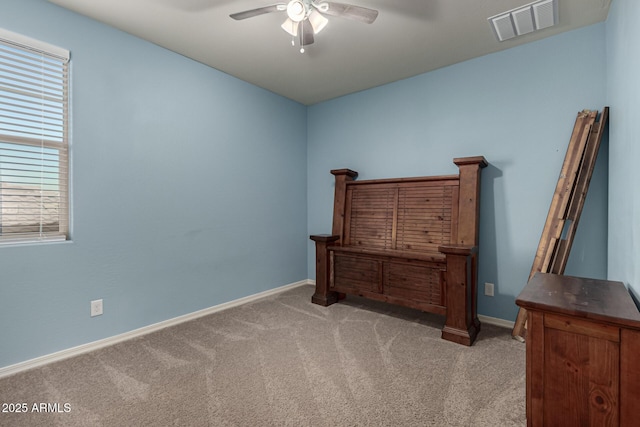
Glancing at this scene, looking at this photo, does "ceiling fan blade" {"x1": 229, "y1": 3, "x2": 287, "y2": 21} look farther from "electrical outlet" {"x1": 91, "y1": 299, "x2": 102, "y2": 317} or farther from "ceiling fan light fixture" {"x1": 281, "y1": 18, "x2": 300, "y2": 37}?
"electrical outlet" {"x1": 91, "y1": 299, "x2": 102, "y2": 317}

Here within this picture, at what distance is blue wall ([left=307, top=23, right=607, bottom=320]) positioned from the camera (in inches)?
94.7

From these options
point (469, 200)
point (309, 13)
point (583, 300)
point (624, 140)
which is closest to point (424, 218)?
point (469, 200)

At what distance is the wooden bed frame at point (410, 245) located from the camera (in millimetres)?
2504

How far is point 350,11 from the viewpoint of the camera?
1.87 meters

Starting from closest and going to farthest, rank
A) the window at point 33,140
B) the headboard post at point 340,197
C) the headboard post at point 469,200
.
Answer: the window at point 33,140 < the headboard post at point 469,200 < the headboard post at point 340,197

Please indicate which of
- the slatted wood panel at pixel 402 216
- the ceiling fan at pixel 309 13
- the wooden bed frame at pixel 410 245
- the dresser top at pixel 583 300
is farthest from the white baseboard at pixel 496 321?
the ceiling fan at pixel 309 13

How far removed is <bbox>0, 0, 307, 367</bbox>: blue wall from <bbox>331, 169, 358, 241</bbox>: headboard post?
0.79 meters

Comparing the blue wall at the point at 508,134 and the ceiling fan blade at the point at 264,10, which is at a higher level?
the ceiling fan blade at the point at 264,10

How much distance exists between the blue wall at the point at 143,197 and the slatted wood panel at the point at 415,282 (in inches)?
61.4

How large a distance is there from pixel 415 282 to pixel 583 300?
153 centimetres

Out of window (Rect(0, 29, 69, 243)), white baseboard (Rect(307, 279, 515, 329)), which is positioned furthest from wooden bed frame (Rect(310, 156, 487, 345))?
window (Rect(0, 29, 69, 243))

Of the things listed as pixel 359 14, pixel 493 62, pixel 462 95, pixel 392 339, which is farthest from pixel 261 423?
pixel 493 62

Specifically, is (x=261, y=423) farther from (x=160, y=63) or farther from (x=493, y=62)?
(x=493, y=62)

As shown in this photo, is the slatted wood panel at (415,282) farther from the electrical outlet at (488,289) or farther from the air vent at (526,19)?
the air vent at (526,19)
